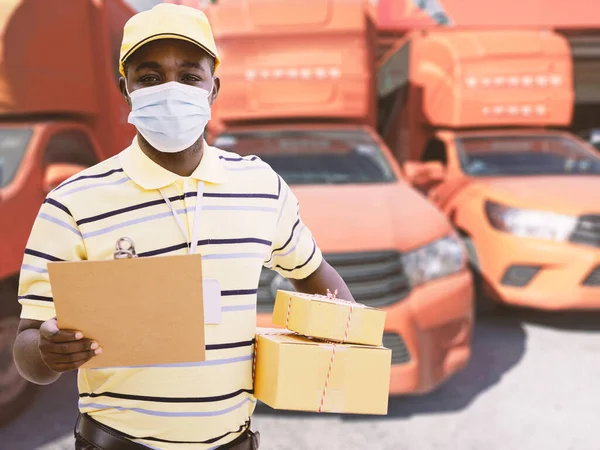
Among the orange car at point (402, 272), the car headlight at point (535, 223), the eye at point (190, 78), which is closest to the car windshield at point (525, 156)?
the car headlight at point (535, 223)

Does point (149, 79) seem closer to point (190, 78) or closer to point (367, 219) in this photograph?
point (190, 78)

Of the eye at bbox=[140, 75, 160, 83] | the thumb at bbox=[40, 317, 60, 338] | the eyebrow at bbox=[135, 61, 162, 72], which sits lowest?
the thumb at bbox=[40, 317, 60, 338]

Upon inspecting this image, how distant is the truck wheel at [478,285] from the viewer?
4520mm

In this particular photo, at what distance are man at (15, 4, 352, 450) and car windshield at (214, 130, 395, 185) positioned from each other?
8.31ft

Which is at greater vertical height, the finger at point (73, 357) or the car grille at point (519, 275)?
the finger at point (73, 357)

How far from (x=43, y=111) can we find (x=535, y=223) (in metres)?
3.65

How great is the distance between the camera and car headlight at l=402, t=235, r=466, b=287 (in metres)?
3.06

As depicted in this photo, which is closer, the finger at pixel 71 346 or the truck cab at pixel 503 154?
the finger at pixel 71 346

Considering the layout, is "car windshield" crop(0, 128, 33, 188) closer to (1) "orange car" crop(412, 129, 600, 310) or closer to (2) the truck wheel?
(1) "orange car" crop(412, 129, 600, 310)

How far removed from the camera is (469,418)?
3.12 meters

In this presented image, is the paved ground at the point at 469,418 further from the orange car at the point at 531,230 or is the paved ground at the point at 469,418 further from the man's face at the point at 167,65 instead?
the man's face at the point at 167,65

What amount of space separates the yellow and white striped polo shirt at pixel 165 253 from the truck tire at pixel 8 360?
2.02 m

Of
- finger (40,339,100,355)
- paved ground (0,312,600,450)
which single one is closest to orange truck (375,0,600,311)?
paved ground (0,312,600,450)

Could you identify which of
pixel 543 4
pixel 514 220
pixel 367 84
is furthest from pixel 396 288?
pixel 543 4
